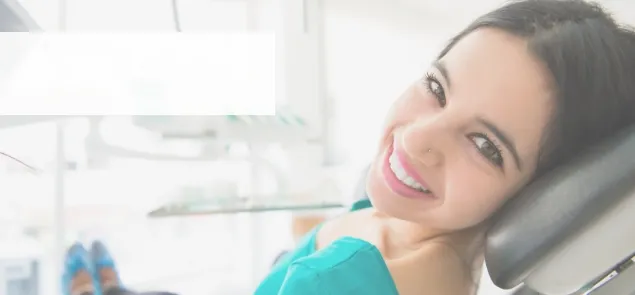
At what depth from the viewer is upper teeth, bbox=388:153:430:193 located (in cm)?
69

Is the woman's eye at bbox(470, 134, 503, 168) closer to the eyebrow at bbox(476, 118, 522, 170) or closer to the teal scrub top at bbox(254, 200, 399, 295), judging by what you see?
the eyebrow at bbox(476, 118, 522, 170)

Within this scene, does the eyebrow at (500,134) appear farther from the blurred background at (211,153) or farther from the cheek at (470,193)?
the blurred background at (211,153)

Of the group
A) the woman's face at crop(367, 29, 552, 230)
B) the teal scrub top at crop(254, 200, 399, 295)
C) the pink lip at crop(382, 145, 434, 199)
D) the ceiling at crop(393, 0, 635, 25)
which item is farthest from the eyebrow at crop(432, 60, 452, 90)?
the ceiling at crop(393, 0, 635, 25)

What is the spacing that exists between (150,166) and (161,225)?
16 cm

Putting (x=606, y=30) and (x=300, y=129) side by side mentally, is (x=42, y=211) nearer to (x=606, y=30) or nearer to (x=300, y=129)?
(x=300, y=129)

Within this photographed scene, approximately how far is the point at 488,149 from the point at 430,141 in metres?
0.07

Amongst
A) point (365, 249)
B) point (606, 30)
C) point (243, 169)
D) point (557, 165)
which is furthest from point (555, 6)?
point (243, 169)

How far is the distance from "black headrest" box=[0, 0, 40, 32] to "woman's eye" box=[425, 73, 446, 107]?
3.15 ft

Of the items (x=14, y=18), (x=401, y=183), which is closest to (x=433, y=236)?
(x=401, y=183)

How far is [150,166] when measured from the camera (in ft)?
4.89

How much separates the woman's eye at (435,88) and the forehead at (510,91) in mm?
35
